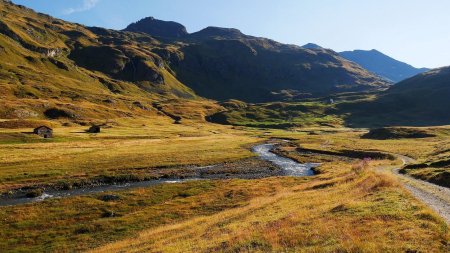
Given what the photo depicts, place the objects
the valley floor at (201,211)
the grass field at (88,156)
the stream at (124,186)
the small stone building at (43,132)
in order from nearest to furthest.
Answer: the valley floor at (201,211)
the stream at (124,186)
the grass field at (88,156)
the small stone building at (43,132)

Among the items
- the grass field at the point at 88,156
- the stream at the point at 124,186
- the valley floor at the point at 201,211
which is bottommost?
the grass field at the point at 88,156

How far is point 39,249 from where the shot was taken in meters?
37.6

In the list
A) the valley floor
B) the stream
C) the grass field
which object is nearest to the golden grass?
the valley floor

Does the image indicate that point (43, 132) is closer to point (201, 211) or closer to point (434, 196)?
point (201, 211)

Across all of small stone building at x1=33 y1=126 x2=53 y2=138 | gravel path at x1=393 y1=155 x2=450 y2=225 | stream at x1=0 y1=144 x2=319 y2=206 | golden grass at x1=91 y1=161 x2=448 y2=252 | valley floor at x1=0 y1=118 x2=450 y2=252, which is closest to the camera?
golden grass at x1=91 y1=161 x2=448 y2=252

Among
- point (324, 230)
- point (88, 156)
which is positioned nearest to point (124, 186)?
point (88, 156)

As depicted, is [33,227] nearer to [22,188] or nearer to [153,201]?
[153,201]

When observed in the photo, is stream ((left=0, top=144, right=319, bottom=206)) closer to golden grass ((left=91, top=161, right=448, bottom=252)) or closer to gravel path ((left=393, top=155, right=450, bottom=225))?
golden grass ((left=91, top=161, right=448, bottom=252))

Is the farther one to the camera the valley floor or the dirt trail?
the dirt trail

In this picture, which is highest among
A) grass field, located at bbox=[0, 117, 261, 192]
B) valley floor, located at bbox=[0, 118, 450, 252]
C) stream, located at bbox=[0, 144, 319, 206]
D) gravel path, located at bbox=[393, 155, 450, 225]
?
gravel path, located at bbox=[393, 155, 450, 225]

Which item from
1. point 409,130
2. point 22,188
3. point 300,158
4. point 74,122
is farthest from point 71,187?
point 409,130

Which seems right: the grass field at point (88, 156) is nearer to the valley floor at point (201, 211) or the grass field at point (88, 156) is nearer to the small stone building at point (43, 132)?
the valley floor at point (201, 211)

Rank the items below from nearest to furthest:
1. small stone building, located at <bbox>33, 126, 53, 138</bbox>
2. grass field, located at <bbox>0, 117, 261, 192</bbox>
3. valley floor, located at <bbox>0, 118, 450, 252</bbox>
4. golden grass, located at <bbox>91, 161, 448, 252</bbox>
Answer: golden grass, located at <bbox>91, 161, 448, 252</bbox>, valley floor, located at <bbox>0, 118, 450, 252</bbox>, grass field, located at <bbox>0, 117, 261, 192</bbox>, small stone building, located at <bbox>33, 126, 53, 138</bbox>

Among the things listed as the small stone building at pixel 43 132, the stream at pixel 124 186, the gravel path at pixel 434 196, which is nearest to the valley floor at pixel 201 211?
the gravel path at pixel 434 196
